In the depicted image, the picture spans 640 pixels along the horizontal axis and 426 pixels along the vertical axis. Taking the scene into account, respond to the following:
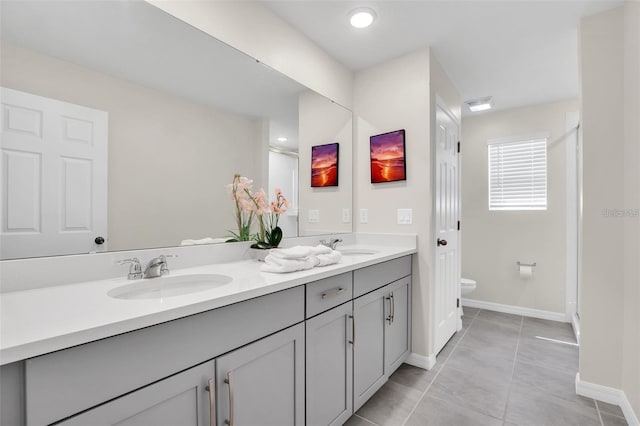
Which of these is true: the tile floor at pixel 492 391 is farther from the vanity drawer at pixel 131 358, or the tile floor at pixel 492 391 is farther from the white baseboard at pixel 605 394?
the vanity drawer at pixel 131 358

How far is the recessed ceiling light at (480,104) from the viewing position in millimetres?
3252

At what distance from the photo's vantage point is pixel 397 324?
2113 mm

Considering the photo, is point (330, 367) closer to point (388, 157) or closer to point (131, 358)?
point (131, 358)

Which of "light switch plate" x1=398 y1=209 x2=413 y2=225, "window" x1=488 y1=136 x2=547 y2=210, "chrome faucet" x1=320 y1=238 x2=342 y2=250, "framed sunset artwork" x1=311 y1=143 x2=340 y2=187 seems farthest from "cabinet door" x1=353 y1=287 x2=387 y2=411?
"window" x1=488 y1=136 x2=547 y2=210

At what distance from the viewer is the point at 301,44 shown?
2.13 metres

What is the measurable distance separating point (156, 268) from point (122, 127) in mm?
606

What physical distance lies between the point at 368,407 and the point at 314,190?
149 centimetres

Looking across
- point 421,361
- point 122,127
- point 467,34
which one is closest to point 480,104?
point 467,34

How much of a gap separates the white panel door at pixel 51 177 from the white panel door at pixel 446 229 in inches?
83.8

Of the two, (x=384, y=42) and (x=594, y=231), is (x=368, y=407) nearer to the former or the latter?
(x=594, y=231)

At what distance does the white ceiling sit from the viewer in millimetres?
1854

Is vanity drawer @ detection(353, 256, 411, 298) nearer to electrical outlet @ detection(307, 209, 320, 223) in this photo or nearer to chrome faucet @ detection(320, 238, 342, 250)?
chrome faucet @ detection(320, 238, 342, 250)

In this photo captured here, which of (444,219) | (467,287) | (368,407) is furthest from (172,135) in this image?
(467,287)

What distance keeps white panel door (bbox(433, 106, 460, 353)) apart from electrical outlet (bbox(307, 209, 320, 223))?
3.03 feet
